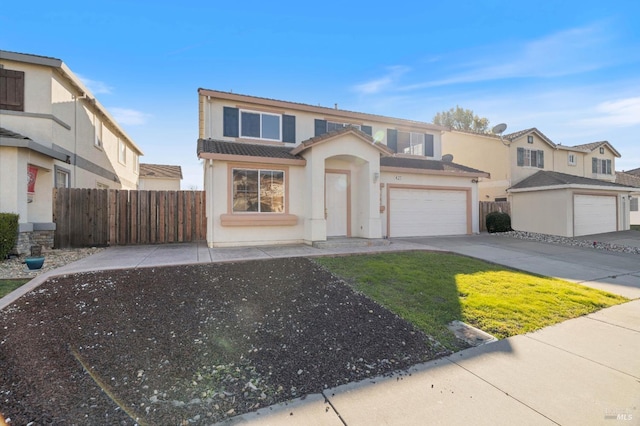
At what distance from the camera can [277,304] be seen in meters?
4.89

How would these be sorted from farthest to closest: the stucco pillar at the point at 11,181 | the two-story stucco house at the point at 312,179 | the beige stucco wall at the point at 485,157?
1. the beige stucco wall at the point at 485,157
2. the two-story stucco house at the point at 312,179
3. the stucco pillar at the point at 11,181

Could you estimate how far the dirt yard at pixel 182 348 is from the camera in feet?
8.66

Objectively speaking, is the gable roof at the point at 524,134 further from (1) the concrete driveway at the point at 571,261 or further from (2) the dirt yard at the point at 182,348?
(2) the dirt yard at the point at 182,348

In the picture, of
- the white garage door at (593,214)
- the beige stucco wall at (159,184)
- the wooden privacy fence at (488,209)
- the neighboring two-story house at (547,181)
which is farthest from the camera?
the beige stucco wall at (159,184)

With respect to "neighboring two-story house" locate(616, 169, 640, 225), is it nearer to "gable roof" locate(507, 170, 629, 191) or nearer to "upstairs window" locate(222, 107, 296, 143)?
"gable roof" locate(507, 170, 629, 191)

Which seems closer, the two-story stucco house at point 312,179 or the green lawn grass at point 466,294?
the green lawn grass at point 466,294

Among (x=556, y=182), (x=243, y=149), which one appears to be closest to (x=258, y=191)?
(x=243, y=149)

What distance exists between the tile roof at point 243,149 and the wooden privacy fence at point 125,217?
2.07 meters

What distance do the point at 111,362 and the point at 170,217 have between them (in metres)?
9.01

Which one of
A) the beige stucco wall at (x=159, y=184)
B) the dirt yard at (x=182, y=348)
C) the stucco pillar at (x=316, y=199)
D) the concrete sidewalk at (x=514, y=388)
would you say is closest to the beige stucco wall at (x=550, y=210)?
the concrete sidewalk at (x=514, y=388)

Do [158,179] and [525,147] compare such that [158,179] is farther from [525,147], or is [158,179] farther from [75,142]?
[525,147]

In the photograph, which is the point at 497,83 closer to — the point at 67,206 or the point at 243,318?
the point at 243,318

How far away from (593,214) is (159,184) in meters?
31.0

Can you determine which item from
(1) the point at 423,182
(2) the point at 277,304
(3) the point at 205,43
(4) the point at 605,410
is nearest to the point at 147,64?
(3) the point at 205,43
